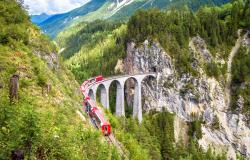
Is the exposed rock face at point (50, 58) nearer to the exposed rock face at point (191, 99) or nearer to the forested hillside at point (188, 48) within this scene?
the forested hillside at point (188, 48)

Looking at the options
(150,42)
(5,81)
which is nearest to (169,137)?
(150,42)

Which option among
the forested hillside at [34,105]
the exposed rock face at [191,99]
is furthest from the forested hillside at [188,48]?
the forested hillside at [34,105]

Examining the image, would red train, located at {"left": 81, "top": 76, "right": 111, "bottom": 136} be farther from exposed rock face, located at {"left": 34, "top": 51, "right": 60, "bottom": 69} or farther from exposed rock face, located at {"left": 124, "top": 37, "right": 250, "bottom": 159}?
exposed rock face, located at {"left": 124, "top": 37, "right": 250, "bottom": 159}

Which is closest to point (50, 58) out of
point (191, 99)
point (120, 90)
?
point (120, 90)

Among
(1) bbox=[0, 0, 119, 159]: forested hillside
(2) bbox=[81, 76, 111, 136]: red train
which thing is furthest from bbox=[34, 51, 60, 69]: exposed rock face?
(2) bbox=[81, 76, 111, 136]: red train

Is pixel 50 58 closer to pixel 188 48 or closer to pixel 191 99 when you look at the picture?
pixel 191 99

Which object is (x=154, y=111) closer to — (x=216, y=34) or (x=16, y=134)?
(x=216, y=34)
